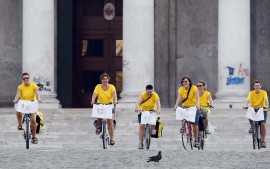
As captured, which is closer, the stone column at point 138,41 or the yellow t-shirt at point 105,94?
the yellow t-shirt at point 105,94

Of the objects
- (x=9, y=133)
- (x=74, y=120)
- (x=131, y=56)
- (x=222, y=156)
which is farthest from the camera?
(x=131, y=56)

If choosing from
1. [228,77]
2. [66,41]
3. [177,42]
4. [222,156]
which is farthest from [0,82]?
[222,156]

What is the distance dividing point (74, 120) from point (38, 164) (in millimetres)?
15568

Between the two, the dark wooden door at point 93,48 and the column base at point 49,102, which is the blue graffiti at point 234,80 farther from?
the dark wooden door at point 93,48

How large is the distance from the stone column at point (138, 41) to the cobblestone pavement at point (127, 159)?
15.5 meters

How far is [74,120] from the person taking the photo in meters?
37.3

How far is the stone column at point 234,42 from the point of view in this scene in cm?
4084

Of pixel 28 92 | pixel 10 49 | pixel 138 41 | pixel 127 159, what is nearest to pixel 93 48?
pixel 10 49

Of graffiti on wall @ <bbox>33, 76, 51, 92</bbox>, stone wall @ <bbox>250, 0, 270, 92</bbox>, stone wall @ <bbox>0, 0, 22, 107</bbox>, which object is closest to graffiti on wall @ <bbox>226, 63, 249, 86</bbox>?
stone wall @ <bbox>250, 0, 270, 92</bbox>

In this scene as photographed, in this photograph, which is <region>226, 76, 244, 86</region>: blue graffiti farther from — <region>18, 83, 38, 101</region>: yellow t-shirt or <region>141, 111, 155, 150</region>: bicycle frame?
<region>18, 83, 38, 101</region>: yellow t-shirt

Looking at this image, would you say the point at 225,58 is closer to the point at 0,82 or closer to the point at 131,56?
the point at 131,56

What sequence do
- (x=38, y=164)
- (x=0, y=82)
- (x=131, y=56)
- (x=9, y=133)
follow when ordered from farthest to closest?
(x=0, y=82)
(x=131, y=56)
(x=9, y=133)
(x=38, y=164)

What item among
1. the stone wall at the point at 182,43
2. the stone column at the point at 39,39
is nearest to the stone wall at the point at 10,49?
the stone column at the point at 39,39

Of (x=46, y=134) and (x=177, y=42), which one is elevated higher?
(x=177, y=42)
